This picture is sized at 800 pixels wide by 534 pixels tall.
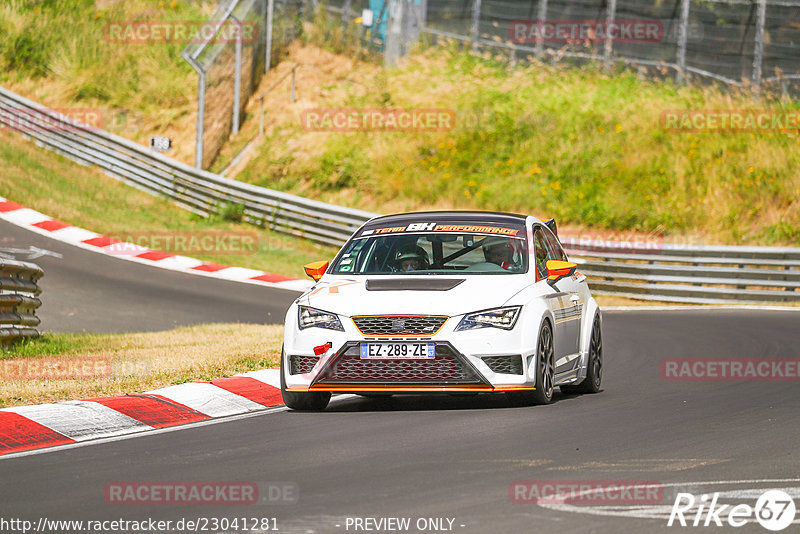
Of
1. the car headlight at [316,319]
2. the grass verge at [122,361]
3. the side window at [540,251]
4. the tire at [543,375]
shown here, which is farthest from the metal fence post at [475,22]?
the car headlight at [316,319]

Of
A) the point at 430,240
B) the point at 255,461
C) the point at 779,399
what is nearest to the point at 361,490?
the point at 255,461

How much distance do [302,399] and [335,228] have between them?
18.9 m

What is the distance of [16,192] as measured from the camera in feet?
95.2

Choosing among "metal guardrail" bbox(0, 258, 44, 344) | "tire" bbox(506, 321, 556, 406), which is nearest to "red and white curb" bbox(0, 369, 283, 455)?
"tire" bbox(506, 321, 556, 406)

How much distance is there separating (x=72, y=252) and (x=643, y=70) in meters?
15.8

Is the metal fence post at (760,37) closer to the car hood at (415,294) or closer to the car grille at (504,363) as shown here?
the car hood at (415,294)

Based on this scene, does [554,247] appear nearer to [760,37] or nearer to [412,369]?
[412,369]

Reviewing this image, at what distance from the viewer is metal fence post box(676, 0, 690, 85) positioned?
31.6m

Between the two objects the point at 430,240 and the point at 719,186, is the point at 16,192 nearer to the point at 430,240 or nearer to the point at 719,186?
the point at 719,186

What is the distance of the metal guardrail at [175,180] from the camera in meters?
29.5

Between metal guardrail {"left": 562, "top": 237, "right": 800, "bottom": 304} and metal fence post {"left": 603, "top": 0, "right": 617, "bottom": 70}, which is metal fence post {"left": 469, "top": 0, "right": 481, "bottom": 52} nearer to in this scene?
metal fence post {"left": 603, "top": 0, "right": 617, "bottom": 70}

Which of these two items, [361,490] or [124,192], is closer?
[361,490]

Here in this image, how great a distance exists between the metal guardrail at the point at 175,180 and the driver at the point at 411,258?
16.7 meters

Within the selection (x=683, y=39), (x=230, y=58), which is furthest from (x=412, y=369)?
(x=230, y=58)
